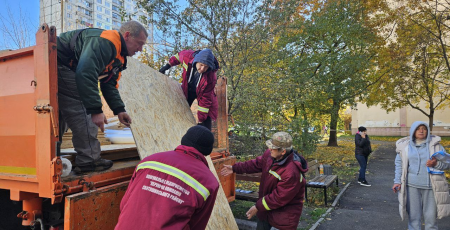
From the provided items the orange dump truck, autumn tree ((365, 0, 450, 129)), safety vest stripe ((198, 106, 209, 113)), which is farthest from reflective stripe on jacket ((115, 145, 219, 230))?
autumn tree ((365, 0, 450, 129))

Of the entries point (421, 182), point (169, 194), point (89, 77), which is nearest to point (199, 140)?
point (169, 194)

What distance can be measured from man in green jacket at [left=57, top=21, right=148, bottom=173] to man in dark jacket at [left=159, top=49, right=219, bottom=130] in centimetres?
109

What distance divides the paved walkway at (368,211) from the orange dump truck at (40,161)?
13.6 ft

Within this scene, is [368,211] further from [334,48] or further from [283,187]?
[334,48]

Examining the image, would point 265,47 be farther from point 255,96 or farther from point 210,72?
point 210,72

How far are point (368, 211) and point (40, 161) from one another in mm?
6061

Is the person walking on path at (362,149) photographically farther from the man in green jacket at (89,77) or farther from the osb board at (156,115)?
the man in green jacket at (89,77)

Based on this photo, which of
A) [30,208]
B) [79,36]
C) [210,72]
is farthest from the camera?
[210,72]

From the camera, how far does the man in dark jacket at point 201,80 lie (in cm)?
359

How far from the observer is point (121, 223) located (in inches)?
63.1

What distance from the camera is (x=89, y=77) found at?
2.08 meters

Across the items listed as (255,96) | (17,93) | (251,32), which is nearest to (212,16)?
(251,32)

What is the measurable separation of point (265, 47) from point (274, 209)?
5393 millimetres

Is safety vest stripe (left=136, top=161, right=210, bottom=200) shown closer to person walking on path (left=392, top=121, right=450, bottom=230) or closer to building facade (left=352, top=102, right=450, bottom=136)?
person walking on path (left=392, top=121, right=450, bottom=230)
